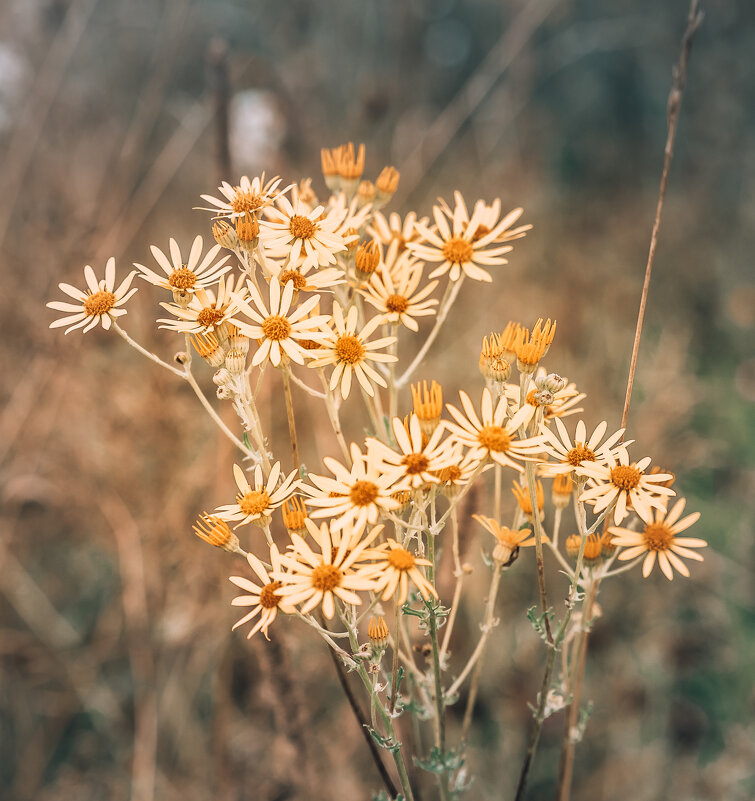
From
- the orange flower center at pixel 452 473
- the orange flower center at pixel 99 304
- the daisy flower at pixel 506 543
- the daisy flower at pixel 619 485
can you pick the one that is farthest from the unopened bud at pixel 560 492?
the orange flower center at pixel 99 304

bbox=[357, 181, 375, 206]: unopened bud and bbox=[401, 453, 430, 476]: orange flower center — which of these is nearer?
bbox=[401, 453, 430, 476]: orange flower center

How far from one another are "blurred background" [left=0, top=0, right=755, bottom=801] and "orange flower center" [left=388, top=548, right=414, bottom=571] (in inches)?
29.5

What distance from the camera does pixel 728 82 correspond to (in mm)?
4902

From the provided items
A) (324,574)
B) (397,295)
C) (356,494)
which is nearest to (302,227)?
(397,295)

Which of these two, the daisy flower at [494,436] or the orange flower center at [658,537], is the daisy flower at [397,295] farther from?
the orange flower center at [658,537]

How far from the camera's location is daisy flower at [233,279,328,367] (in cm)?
120

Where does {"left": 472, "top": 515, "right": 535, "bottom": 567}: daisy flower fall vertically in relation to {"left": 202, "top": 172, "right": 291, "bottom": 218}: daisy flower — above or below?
below

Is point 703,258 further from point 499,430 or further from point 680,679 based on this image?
point 499,430

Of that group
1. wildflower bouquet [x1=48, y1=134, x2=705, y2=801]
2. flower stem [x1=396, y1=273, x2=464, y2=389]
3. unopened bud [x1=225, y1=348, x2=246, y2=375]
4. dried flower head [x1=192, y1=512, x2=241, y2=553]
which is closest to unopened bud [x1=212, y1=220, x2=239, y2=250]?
wildflower bouquet [x1=48, y1=134, x2=705, y2=801]

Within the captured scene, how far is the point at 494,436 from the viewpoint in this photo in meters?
1.11

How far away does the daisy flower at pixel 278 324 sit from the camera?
1202mm

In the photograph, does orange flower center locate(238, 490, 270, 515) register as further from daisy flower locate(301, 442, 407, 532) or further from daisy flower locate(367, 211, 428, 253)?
daisy flower locate(367, 211, 428, 253)

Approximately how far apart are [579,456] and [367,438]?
43 cm

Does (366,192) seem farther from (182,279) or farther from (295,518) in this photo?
(295,518)
